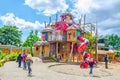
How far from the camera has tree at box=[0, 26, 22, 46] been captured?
65.2m

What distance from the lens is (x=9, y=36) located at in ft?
215

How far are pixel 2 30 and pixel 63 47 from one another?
94.4ft

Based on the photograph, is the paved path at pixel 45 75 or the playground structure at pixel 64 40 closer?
the paved path at pixel 45 75

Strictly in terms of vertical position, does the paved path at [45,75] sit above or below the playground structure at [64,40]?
below

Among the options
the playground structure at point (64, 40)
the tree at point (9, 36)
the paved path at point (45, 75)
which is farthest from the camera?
the tree at point (9, 36)

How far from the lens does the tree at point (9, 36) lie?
214 ft

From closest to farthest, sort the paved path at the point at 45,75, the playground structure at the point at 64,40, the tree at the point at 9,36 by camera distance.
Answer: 1. the paved path at the point at 45,75
2. the playground structure at the point at 64,40
3. the tree at the point at 9,36

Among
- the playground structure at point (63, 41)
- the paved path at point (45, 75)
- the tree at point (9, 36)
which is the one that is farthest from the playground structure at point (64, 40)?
the tree at point (9, 36)

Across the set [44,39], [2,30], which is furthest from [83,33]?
[2,30]

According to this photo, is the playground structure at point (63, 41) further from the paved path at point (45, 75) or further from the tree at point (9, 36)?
the tree at point (9, 36)

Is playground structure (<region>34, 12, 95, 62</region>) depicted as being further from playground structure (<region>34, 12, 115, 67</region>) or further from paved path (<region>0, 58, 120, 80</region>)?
paved path (<region>0, 58, 120, 80</region>)

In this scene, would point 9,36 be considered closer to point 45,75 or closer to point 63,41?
point 63,41

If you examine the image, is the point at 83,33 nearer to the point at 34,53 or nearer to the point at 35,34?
the point at 34,53

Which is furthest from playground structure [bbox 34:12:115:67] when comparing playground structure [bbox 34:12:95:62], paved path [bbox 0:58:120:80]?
paved path [bbox 0:58:120:80]
